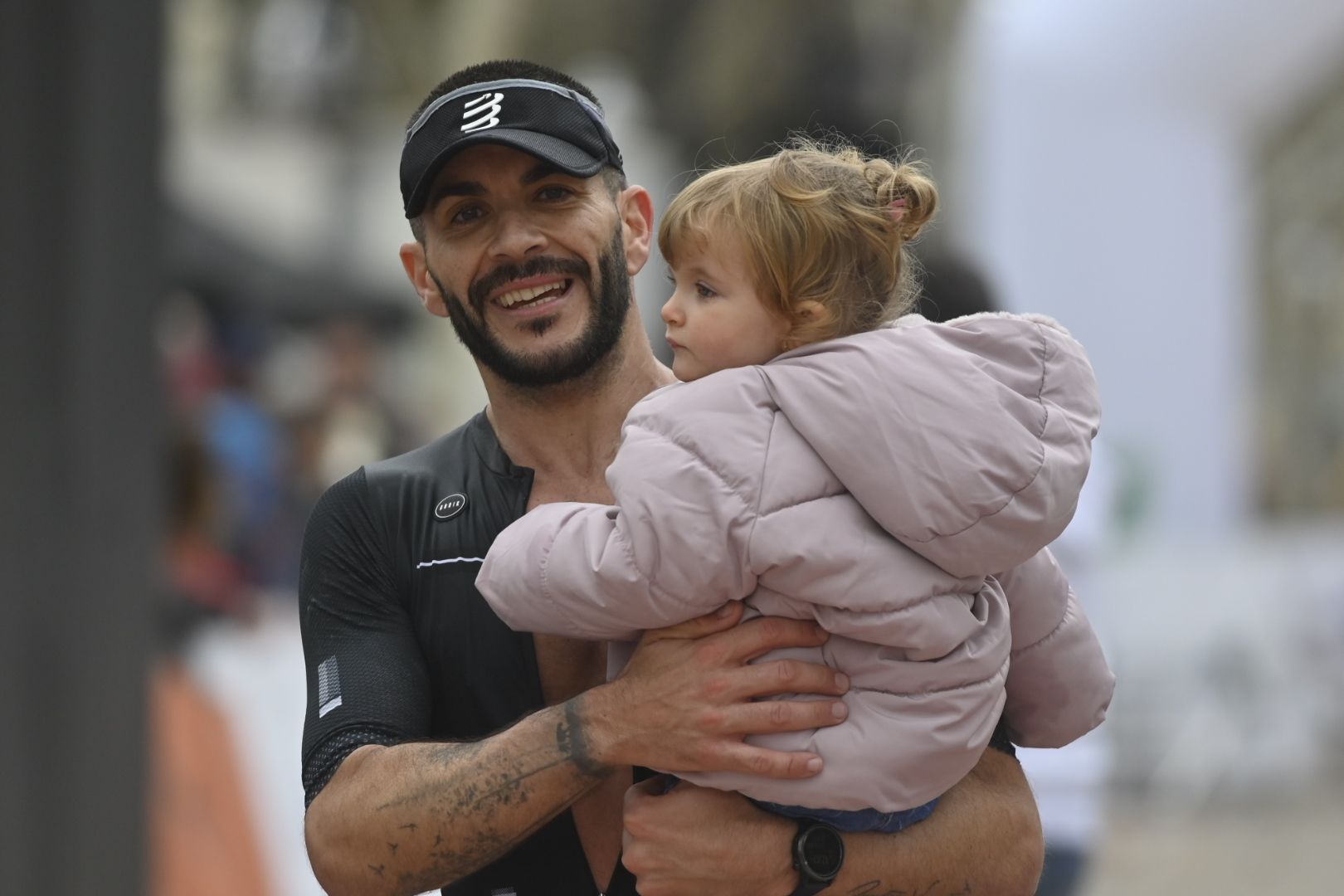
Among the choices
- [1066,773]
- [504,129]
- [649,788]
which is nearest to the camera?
[649,788]

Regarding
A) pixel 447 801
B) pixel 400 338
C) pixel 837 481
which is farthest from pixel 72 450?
pixel 400 338

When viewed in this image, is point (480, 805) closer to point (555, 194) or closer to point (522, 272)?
point (522, 272)

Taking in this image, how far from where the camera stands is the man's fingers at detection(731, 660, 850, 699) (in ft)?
8.23

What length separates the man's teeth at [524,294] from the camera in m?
2.89

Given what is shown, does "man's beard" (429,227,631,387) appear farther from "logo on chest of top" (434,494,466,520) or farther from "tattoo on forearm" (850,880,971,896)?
"tattoo on forearm" (850,880,971,896)

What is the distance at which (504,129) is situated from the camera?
2.81 m

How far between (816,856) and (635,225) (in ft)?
3.76

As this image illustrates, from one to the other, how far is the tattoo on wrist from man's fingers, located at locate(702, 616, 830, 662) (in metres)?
0.26

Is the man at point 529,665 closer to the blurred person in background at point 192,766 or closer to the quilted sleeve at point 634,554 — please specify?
the quilted sleeve at point 634,554

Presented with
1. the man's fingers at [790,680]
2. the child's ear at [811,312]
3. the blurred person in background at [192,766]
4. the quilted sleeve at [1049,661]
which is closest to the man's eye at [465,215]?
the child's ear at [811,312]

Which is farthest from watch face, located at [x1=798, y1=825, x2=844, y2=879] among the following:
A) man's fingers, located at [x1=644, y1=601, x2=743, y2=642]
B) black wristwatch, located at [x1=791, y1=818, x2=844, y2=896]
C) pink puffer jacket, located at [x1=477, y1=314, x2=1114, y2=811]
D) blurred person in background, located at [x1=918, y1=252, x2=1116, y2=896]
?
blurred person in background, located at [x1=918, y1=252, x2=1116, y2=896]

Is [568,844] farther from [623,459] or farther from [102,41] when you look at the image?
[102,41]

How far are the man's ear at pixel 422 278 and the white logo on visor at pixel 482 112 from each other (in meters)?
0.27

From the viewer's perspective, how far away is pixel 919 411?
2469mm
